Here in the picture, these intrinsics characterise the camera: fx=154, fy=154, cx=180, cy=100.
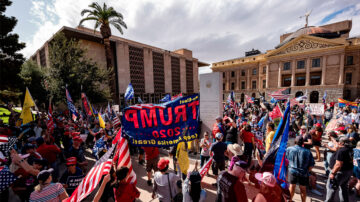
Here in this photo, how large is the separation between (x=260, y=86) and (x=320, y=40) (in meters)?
14.2

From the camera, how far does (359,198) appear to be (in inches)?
148

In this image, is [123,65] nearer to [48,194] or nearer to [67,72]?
[67,72]

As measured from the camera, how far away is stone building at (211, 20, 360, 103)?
29625 mm

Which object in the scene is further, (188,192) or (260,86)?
(260,86)

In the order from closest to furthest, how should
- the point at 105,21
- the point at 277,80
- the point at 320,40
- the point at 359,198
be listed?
the point at 359,198 < the point at 105,21 < the point at 320,40 < the point at 277,80

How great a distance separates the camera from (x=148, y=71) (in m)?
28.4

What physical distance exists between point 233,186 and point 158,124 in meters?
1.86

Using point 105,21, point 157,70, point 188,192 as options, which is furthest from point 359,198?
point 157,70

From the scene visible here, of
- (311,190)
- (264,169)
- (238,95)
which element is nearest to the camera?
(264,169)

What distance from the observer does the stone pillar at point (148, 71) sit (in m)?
27.9

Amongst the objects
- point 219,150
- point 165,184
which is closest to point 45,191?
point 165,184

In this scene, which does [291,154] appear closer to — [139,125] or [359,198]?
[359,198]

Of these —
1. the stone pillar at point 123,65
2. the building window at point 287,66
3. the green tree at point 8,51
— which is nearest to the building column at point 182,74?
the stone pillar at point 123,65

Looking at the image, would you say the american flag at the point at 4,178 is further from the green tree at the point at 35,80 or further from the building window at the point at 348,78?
the building window at the point at 348,78
